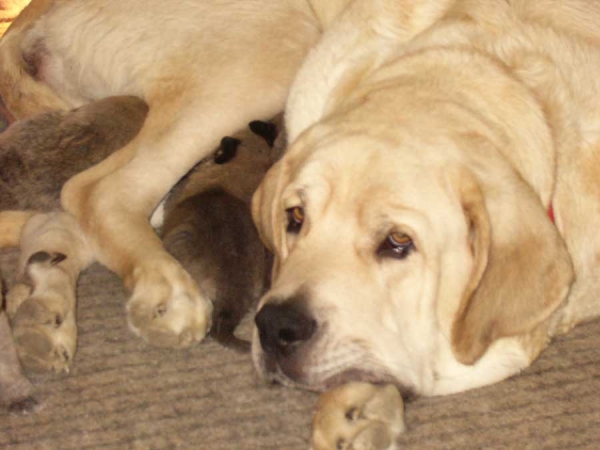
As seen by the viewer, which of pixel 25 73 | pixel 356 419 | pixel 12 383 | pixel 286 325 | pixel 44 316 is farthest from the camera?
pixel 25 73

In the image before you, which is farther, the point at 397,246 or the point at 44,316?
the point at 44,316

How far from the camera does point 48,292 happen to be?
8.37 feet

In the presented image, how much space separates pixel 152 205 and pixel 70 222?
246 millimetres

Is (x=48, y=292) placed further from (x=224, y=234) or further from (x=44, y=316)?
(x=224, y=234)

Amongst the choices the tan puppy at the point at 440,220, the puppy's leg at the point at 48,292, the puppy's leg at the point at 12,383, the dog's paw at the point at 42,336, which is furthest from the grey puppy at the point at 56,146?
the tan puppy at the point at 440,220

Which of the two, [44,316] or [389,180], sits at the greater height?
[389,180]

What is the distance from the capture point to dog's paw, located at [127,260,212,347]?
249 centimetres

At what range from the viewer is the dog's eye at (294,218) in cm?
219

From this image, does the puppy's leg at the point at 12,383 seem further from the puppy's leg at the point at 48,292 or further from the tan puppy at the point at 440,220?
the tan puppy at the point at 440,220

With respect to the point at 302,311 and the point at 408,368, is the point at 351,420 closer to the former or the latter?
the point at 408,368

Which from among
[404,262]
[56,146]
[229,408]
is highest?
[404,262]

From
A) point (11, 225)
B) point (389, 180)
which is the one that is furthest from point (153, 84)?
point (389, 180)

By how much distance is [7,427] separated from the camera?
230cm

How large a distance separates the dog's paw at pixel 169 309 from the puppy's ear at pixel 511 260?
2.52 ft
